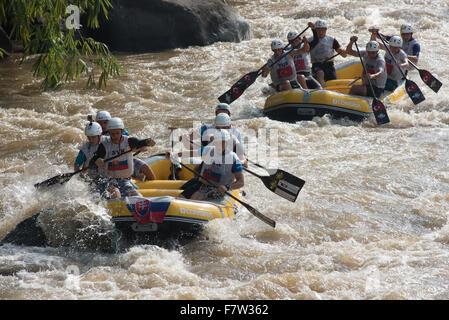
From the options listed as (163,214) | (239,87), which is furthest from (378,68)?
(163,214)

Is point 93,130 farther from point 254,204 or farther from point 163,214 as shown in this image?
point 254,204

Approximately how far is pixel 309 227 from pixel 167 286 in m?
2.19

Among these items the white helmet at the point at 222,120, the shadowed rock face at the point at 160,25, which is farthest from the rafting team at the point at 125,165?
the shadowed rock face at the point at 160,25

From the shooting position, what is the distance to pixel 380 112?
10.9 metres

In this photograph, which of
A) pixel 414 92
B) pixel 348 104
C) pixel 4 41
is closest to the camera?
pixel 348 104

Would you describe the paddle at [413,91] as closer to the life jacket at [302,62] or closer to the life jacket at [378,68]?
the life jacket at [378,68]

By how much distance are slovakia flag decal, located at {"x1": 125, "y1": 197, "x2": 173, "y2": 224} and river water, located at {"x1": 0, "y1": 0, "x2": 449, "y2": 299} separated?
34 centimetres

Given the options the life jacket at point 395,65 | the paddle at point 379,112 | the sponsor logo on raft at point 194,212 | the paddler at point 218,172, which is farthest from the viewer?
the life jacket at point 395,65

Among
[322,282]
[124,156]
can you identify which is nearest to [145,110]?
[124,156]

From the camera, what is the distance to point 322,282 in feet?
20.4

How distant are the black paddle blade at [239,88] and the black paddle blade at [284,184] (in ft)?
14.3

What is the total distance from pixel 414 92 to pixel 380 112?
1.22m

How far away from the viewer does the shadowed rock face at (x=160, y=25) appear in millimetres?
16422

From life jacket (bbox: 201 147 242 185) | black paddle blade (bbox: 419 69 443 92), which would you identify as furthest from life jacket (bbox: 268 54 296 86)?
life jacket (bbox: 201 147 242 185)
